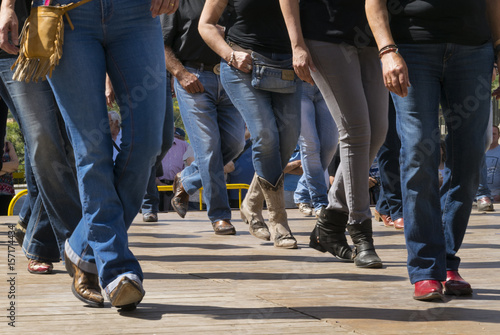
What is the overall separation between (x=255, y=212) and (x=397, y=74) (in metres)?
2.68

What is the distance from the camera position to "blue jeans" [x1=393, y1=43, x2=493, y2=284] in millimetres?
3646

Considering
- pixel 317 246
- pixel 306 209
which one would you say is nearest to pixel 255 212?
pixel 317 246

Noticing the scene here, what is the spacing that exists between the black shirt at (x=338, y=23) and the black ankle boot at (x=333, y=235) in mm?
1002

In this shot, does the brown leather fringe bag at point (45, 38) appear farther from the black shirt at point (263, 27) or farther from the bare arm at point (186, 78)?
the bare arm at point (186, 78)

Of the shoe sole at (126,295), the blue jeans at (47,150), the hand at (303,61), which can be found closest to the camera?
the shoe sole at (126,295)

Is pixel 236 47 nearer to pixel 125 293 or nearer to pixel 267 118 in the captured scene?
pixel 267 118

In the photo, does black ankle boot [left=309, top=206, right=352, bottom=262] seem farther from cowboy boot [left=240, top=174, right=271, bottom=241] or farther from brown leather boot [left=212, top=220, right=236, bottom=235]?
brown leather boot [left=212, top=220, right=236, bottom=235]

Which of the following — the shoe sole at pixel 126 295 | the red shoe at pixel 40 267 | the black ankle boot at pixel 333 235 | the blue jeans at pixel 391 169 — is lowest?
the blue jeans at pixel 391 169

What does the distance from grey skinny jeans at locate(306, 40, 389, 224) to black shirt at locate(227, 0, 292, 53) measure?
82 cm

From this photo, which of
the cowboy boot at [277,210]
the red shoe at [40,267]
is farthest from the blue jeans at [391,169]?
the red shoe at [40,267]

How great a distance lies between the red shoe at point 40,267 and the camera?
4449 mm

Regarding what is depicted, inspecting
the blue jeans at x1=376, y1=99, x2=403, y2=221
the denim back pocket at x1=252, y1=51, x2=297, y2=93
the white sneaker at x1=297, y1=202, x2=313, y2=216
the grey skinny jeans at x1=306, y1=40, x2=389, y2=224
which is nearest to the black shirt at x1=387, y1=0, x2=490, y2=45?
the grey skinny jeans at x1=306, y1=40, x2=389, y2=224

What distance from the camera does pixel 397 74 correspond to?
352cm

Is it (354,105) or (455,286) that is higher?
(354,105)
